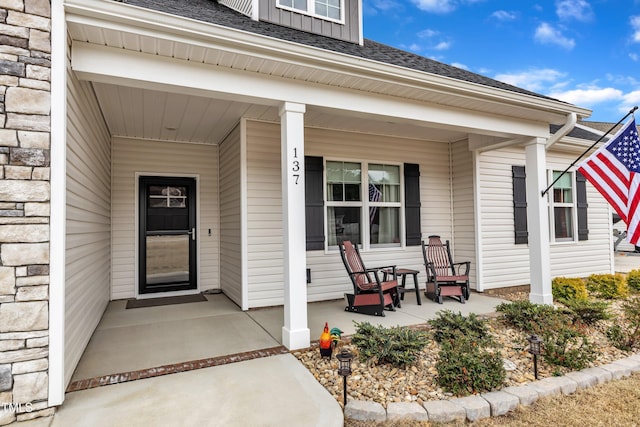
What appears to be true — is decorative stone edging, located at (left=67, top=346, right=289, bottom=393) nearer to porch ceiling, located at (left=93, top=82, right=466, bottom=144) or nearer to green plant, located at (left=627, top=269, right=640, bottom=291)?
porch ceiling, located at (left=93, top=82, right=466, bottom=144)

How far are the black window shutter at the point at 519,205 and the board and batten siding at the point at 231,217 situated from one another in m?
4.86

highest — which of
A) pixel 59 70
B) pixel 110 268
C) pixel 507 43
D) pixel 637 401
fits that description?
pixel 507 43

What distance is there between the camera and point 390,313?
4.62 meters

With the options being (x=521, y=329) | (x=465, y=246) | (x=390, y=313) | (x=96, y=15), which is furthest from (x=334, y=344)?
(x=465, y=246)

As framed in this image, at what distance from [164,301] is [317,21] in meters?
4.77

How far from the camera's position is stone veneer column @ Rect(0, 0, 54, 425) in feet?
7.25

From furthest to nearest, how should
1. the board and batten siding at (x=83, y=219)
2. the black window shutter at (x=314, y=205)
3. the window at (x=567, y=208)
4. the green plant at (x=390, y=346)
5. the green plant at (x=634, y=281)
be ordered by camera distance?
1. the window at (x=567, y=208)
2. the green plant at (x=634, y=281)
3. the black window shutter at (x=314, y=205)
4. the green plant at (x=390, y=346)
5. the board and batten siding at (x=83, y=219)

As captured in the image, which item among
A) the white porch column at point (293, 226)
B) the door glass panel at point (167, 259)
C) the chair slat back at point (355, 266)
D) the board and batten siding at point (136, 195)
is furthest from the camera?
the door glass panel at point (167, 259)

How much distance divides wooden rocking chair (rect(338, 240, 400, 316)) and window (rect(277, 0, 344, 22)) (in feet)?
11.3

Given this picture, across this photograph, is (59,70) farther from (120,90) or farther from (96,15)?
(120,90)

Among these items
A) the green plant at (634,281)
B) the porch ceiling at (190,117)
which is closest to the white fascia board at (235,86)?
the porch ceiling at (190,117)

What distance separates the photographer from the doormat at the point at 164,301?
5.16 m

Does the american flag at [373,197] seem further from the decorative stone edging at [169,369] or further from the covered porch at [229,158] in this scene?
the decorative stone edging at [169,369]

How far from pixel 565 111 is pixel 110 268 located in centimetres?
682
